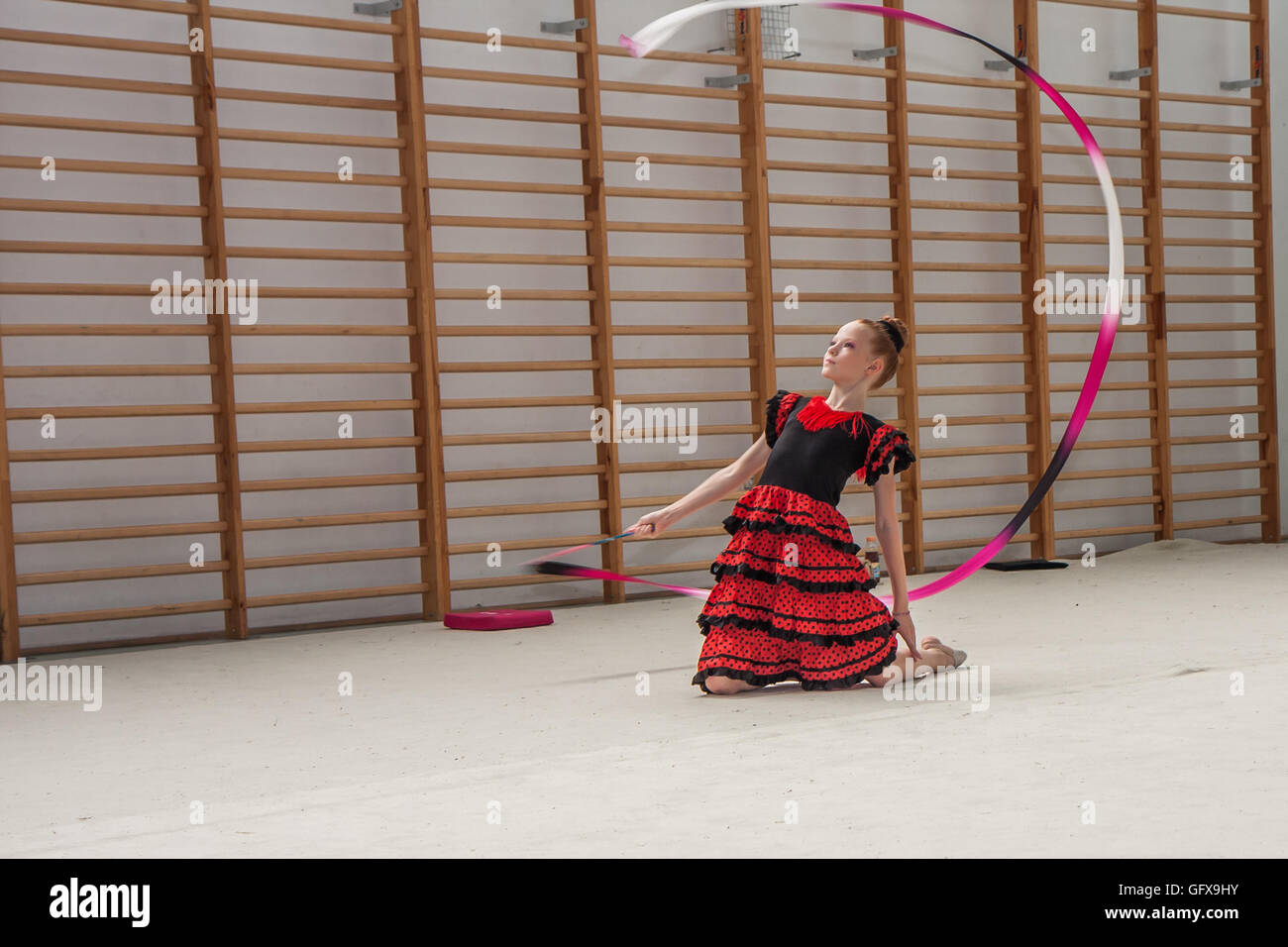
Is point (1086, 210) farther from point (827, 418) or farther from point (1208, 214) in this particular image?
point (827, 418)

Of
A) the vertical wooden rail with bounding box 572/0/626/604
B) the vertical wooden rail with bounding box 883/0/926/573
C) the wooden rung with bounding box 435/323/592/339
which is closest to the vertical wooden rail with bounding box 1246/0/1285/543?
the vertical wooden rail with bounding box 883/0/926/573

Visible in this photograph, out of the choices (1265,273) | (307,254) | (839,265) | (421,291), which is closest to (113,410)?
(307,254)

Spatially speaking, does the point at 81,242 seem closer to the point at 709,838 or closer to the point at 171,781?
the point at 171,781

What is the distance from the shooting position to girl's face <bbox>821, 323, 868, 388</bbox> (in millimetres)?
3518

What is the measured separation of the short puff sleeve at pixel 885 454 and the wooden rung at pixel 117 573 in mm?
2455

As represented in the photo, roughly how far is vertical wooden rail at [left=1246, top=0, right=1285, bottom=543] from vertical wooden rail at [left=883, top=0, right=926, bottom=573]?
2148mm

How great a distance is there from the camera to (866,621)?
351 cm

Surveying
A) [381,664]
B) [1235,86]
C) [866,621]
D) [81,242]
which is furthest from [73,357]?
[1235,86]

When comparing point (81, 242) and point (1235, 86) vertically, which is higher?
point (1235, 86)

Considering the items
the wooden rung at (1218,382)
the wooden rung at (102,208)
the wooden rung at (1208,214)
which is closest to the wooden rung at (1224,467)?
the wooden rung at (1218,382)

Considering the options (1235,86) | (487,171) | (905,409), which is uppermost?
(1235,86)

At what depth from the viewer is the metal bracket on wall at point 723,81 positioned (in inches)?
238

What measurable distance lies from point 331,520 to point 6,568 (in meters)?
1.08

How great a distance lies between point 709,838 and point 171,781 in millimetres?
1170
